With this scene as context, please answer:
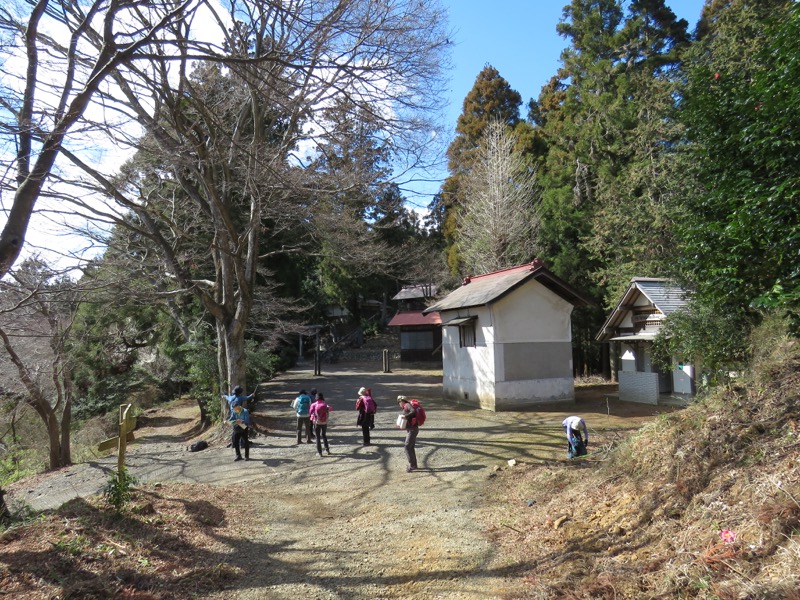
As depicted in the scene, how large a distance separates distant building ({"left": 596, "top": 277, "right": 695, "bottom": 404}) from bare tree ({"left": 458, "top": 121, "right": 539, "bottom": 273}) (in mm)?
8258

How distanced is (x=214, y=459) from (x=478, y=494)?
674 centimetres

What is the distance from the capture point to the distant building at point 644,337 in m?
16.7

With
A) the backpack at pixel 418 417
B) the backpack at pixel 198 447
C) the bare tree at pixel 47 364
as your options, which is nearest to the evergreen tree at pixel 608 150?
the backpack at pixel 418 417

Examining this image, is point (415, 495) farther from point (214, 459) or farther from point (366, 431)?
point (214, 459)

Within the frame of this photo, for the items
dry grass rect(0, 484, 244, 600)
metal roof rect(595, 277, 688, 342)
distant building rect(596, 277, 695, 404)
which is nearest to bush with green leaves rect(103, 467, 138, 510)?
dry grass rect(0, 484, 244, 600)

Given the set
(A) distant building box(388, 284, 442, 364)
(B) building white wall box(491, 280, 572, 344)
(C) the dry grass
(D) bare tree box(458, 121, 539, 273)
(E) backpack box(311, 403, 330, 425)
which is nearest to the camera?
(C) the dry grass

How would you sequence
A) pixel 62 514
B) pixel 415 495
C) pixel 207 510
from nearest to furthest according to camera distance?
pixel 62 514 < pixel 207 510 < pixel 415 495

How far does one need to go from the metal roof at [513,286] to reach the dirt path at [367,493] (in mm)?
3547

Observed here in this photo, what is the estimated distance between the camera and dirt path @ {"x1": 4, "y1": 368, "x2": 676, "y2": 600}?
541cm

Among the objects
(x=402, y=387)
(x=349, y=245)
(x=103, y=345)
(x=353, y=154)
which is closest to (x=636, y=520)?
(x=353, y=154)

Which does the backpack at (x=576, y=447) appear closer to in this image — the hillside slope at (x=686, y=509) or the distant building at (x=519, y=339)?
the hillside slope at (x=686, y=509)

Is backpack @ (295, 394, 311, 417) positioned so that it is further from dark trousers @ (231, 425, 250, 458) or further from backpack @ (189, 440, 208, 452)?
backpack @ (189, 440, 208, 452)

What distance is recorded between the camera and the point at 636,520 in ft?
17.9

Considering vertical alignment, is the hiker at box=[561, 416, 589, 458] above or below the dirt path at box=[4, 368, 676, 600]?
above
